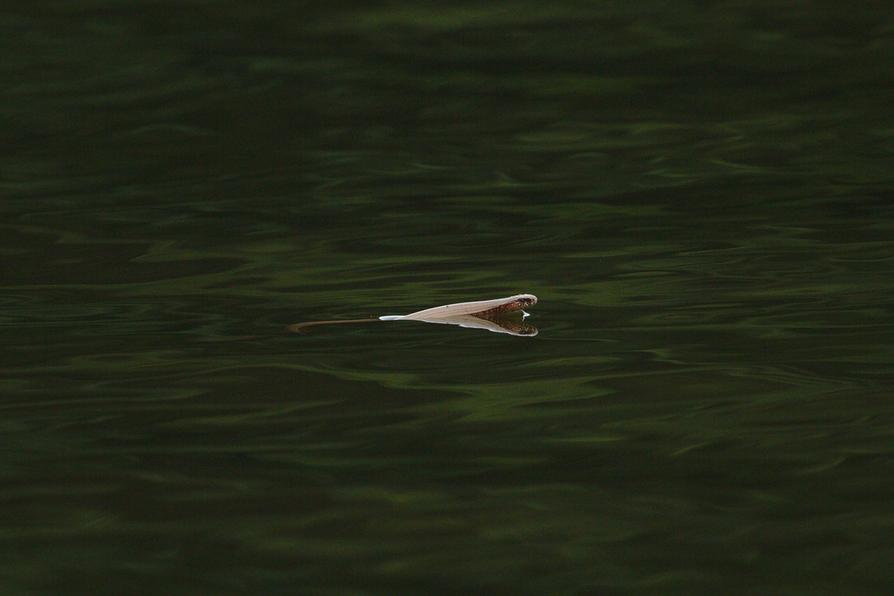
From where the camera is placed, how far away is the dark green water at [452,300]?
3176mm

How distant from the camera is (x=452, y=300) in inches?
213

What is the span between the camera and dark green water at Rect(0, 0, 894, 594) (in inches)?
125

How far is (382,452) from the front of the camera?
12.2 ft

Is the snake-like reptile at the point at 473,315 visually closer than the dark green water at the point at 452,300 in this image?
No

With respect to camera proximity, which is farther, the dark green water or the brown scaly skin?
the brown scaly skin

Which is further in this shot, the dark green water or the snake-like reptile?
the snake-like reptile

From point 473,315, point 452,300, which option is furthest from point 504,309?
point 452,300

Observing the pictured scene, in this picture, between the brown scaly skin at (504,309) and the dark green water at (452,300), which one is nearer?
the dark green water at (452,300)

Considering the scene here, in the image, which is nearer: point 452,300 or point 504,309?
point 504,309

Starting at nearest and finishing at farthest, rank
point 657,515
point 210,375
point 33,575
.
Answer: point 33,575
point 657,515
point 210,375

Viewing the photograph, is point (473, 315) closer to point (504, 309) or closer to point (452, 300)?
point (504, 309)

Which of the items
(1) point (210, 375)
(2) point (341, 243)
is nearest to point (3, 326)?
(1) point (210, 375)

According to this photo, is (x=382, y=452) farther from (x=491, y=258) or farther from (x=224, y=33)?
(x=224, y=33)

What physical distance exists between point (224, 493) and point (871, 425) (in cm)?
140
